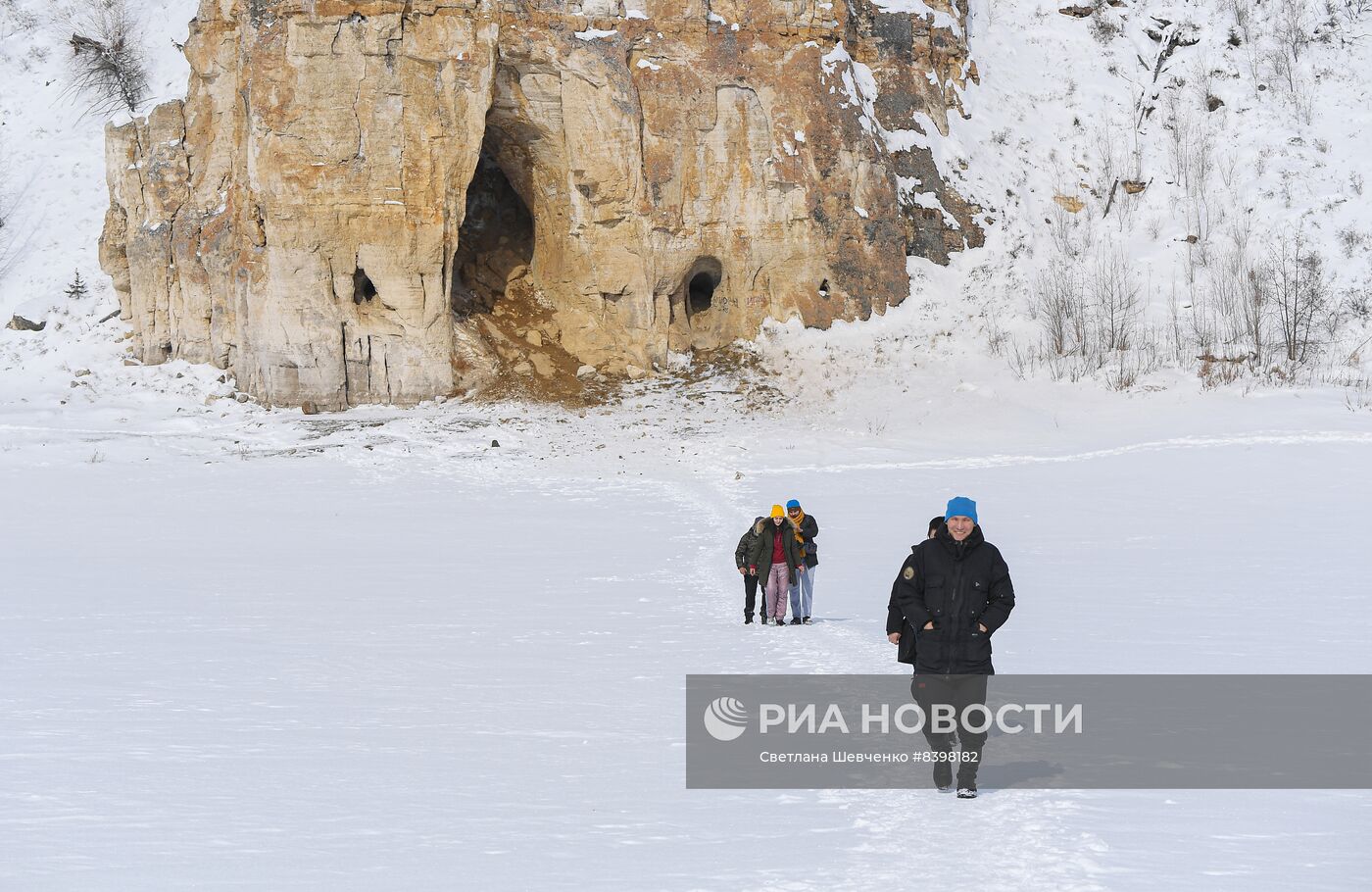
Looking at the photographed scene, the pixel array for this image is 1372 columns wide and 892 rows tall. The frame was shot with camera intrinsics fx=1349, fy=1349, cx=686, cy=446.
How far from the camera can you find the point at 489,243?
3591cm

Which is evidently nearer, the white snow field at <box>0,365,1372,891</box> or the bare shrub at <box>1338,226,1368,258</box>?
the white snow field at <box>0,365,1372,891</box>

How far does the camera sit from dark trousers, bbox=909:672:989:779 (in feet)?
22.3

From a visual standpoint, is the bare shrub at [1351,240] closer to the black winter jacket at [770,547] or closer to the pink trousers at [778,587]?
the black winter jacket at [770,547]

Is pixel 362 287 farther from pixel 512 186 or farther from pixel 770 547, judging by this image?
pixel 770 547

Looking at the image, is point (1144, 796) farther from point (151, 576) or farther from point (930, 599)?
point (151, 576)

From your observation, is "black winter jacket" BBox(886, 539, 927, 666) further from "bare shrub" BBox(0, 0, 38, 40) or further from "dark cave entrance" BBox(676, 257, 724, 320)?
"bare shrub" BBox(0, 0, 38, 40)

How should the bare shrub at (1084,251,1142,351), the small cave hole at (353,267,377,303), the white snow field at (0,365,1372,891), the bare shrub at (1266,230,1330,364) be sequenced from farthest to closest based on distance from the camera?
the bare shrub at (1084,251,1142,351) → the bare shrub at (1266,230,1330,364) → the small cave hole at (353,267,377,303) → the white snow field at (0,365,1372,891)

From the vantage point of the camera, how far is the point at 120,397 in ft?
104

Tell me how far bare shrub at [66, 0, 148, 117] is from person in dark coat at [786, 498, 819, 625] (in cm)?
3630

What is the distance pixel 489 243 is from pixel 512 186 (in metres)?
1.62

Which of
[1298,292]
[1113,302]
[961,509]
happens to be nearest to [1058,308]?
[1113,302]

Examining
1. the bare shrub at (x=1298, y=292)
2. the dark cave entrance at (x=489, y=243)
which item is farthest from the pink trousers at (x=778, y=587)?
the bare shrub at (x=1298, y=292)

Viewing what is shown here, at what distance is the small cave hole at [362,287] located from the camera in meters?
31.3

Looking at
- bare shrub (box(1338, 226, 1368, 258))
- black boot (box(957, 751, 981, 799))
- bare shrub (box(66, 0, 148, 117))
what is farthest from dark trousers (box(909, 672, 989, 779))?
bare shrub (box(66, 0, 148, 117))
